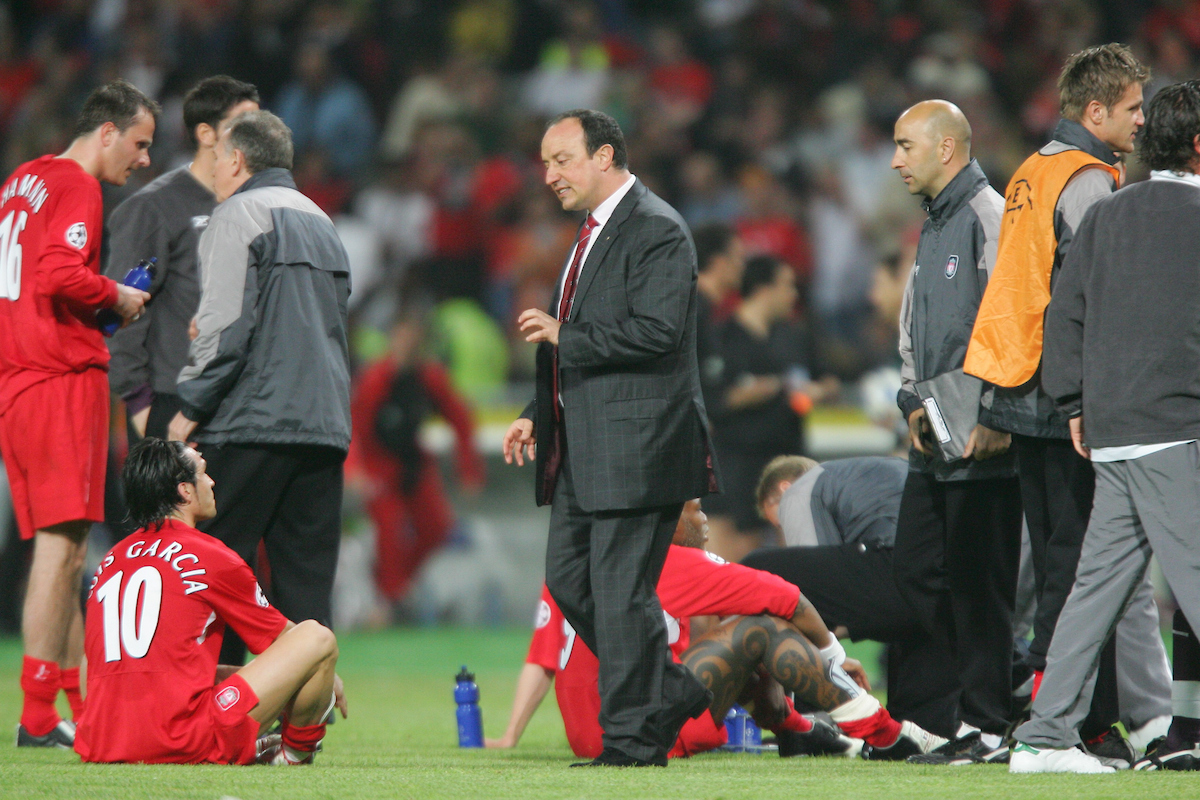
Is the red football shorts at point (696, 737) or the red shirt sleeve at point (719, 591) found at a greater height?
the red shirt sleeve at point (719, 591)

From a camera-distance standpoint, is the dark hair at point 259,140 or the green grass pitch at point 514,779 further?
the dark hair at point 259,140

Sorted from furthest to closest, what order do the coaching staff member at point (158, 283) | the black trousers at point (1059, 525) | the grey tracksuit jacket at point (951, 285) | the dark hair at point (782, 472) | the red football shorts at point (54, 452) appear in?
the dark hair at point (782, 472)
the coaching staff member at point (158, 283)
the red football shorts at point (54, 452)
the grey tracksuit jacket at point (951, 285)
the black trousers at point (1059, 525)

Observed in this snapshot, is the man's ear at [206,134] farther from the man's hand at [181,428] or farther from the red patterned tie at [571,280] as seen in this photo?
the red patterned tie at [571,280]

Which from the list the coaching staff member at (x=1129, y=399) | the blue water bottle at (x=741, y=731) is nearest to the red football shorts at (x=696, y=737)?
the blue water bottle at (x=741, y=731)

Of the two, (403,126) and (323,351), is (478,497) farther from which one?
(323,351)

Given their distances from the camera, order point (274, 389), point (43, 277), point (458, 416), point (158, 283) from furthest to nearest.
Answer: point (458, 416) → point (158, 283) → point (43, 277) → point (274, 389)

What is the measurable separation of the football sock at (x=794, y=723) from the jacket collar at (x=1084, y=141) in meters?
2.10

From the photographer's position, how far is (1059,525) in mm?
4387

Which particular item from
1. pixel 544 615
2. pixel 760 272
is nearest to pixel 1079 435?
pixel 544 615

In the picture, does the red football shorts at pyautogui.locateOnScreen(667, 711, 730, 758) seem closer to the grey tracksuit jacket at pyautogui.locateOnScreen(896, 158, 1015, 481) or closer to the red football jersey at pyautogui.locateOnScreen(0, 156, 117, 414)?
the grey tracksuit jacket at pyautogui.locateOnScreen(896, 158, 1015, 481)

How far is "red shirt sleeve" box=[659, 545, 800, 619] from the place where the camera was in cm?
487

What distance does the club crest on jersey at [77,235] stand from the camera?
5.14 metres

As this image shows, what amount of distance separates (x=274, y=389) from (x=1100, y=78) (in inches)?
112

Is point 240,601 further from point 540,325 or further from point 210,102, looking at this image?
point 210,102
